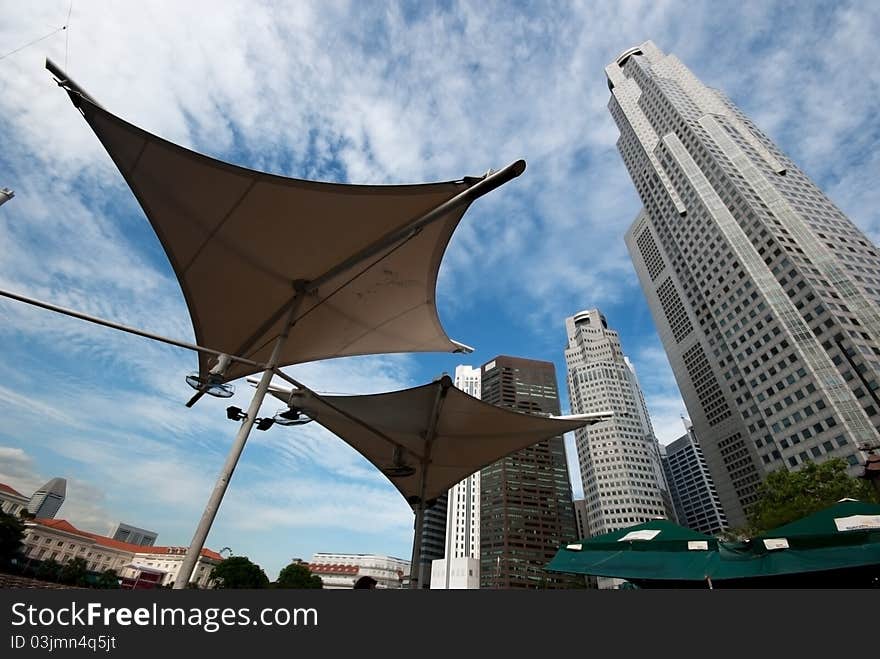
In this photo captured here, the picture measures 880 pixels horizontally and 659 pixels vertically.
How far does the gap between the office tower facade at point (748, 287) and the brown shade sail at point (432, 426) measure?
4044 cm

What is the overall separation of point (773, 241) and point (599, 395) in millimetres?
57514

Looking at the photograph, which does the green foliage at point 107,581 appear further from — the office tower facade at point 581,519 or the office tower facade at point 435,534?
the office tower facade at point 581,519

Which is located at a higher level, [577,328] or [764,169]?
[577,328]

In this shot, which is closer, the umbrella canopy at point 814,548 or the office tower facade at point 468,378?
the umbrella canopy at point 814,548

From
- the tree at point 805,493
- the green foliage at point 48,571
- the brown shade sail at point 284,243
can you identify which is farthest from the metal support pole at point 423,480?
the green foliage at point 48,571

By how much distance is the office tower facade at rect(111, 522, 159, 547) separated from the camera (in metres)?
114

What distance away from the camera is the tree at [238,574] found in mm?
43125

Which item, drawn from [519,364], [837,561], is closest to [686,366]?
[519,364]

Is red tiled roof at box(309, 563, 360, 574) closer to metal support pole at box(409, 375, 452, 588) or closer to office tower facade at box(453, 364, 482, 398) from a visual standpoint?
office tower facade at box(453, 364, 482, 398)

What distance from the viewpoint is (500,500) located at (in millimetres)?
95500

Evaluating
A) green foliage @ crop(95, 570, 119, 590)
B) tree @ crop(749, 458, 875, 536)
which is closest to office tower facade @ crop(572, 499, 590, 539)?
tree @ crop(749, 458, 875, 536)

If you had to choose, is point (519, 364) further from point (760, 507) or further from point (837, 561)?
point (837, 561)

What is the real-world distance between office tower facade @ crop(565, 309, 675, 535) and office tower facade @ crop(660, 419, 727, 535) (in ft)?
113

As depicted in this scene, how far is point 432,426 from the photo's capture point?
33.4ft
